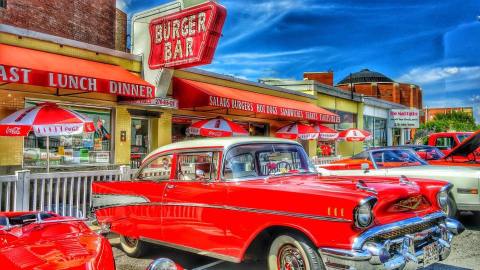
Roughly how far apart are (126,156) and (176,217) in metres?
6.75

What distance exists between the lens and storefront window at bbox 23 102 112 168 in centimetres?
950

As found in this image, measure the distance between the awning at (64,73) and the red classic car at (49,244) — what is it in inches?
169

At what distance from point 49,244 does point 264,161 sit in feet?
8.43

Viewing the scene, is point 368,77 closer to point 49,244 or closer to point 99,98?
point 99,98

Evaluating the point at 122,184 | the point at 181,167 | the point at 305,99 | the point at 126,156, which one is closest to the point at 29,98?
the point at 126,156

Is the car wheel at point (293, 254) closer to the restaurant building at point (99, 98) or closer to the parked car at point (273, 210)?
the parked car at point (273, 210)

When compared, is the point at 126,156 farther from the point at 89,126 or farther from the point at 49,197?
the point at 49,197

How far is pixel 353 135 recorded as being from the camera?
17922 millimetres

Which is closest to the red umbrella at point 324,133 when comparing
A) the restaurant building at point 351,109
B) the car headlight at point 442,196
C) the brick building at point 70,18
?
the restaurant building at point 351,109

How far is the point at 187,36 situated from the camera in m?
10.4

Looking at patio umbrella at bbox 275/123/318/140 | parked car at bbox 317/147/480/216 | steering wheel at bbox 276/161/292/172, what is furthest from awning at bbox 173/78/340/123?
steering wheel at bbox 276/161/292/172

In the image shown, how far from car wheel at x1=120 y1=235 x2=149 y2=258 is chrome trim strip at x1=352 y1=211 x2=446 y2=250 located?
3.38 m

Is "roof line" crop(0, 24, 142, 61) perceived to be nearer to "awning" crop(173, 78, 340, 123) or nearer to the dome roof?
"awning" crop(173, 78, 340, 123)

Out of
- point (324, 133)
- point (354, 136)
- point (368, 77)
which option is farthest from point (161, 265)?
point (368, 77)
